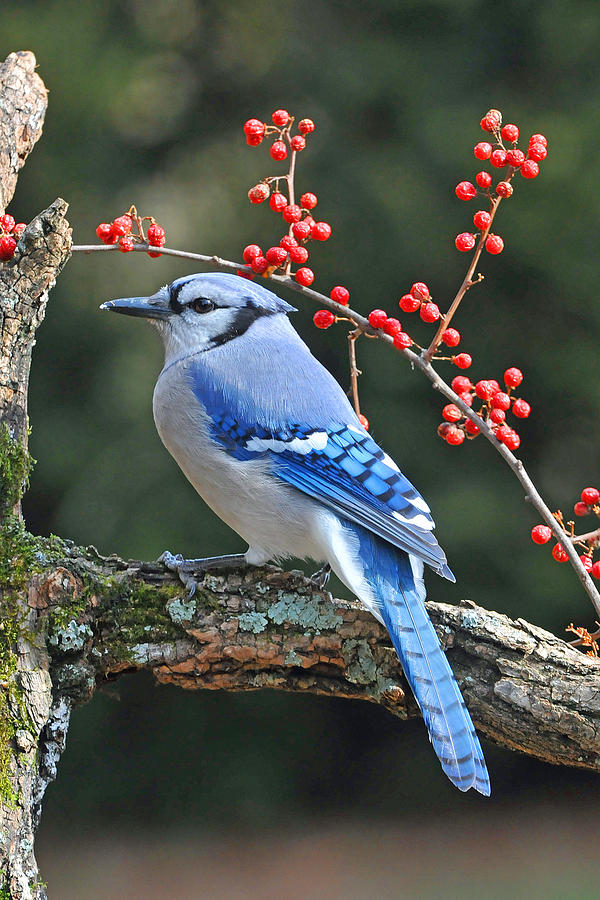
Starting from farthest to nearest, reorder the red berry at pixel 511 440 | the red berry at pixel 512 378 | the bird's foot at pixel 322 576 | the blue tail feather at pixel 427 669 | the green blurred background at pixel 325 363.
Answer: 1. the green blurred background at pixel 325 363
2. the bird's foot at pixel 322 576
3. the red berry at pixel 512 378
4. the red berry at pixel 511 440
5. the blue tail feather at pixel 427 669

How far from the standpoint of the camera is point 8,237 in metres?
1.75

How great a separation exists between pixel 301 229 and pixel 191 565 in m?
0.58

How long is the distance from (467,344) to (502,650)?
2.21 meters

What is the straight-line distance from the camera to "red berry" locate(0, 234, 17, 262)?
174 cm

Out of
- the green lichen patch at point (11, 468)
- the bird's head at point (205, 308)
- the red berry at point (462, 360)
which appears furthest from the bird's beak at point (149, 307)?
the red berry at point (462, 360)

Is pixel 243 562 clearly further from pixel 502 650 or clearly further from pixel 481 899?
pixel 481 899

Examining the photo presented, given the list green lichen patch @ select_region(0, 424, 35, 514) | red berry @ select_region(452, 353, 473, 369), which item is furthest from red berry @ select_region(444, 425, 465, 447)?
green lichen patch @ select_region(0, 424, 35, 514)

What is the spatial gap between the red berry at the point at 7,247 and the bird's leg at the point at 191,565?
1.83 feet

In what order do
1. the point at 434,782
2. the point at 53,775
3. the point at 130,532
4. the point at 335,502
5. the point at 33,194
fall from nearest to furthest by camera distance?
1. the point at 53,775
2. the point at 335,502
3. the point at 130,532
4. the point at 33,194
5. the point at 434,782

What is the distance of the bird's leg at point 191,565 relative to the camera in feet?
5.66

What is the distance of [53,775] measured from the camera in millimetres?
1600

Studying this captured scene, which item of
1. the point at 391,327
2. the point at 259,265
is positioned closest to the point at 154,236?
the point at 259,265

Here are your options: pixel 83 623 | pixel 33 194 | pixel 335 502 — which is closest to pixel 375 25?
pixel 33 194

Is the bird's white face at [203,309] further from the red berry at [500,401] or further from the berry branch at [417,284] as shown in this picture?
the red berry at [500,401]
